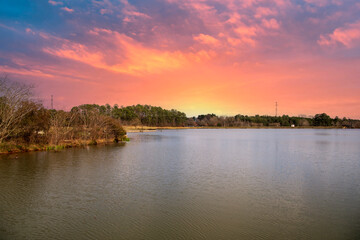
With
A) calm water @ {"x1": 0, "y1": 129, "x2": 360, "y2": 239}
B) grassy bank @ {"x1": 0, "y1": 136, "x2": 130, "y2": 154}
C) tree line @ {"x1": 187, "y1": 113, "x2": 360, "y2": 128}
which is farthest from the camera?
tree line @ {"x1": 187, "y1": 113, "x2": 360, "y2": 128}

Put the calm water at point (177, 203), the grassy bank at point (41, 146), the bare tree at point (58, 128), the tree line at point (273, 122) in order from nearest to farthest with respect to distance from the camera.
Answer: the calm water at point (177, 203) < the grassy bank at point (41, 146) < the bare tree at point (58, 128) < the tree line at point (273, 122)

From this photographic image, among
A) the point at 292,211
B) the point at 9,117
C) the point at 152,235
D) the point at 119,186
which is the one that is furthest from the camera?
the point at 9,117

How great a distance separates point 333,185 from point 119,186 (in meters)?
9.44

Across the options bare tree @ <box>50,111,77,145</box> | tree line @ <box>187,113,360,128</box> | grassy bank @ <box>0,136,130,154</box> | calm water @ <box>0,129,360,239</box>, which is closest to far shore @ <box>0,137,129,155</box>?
grassy bank @ <box>0,136,130,154</box>

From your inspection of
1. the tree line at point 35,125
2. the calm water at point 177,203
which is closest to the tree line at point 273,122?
the tree line at point 35,125

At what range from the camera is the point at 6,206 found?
7887 millimetres

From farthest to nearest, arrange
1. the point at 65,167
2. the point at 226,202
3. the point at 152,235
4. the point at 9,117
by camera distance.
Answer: the point at 9,117
the point at 65,167
the point at 226,202
the point at 152,235

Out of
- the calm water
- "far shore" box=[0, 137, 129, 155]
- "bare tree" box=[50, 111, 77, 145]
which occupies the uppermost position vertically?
"bare tree" box=[50, 111, 77, 145]

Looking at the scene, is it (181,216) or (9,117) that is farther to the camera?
(9,117)

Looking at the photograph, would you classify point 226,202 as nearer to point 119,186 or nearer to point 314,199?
point 314,199

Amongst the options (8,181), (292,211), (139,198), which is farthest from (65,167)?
(292,211)

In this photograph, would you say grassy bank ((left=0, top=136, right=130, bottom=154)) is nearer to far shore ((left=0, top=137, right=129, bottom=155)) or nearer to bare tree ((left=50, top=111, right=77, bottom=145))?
far shore ((left=0, top=137, right=129, bottom=155))

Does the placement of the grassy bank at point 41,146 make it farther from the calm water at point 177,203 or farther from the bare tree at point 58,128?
the calm water at point 177,203

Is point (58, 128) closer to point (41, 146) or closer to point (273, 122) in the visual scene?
point (41, 146)
